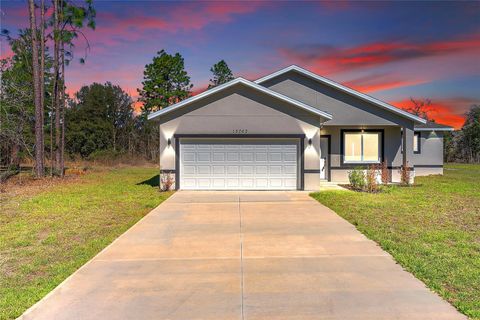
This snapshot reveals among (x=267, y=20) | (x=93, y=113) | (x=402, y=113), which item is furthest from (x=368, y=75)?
(x=93, y=113)

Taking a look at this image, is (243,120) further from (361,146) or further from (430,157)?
(430,157)

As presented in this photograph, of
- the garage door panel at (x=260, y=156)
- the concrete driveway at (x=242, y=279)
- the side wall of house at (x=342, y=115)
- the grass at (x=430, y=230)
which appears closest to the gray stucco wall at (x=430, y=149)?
the side wall of house at (x=342, y=115)

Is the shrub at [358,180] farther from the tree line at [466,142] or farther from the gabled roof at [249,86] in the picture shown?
the tree line at [466,142]

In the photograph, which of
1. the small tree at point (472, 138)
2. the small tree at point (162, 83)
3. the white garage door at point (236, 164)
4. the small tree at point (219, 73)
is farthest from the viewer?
the small tree at point (219, 73)

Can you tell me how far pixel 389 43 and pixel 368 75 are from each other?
17.1 feet

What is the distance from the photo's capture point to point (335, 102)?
60.1 feet

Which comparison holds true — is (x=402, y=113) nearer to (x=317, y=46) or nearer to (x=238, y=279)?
(x=317, y=46)

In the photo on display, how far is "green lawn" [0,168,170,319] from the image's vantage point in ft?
16.3

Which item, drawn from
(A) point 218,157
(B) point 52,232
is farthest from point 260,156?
(B) point 52,232

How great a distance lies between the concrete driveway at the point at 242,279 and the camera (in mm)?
4102

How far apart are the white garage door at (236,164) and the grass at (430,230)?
2.22 m

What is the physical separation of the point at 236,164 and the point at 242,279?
10.7 meters

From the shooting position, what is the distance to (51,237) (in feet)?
25.0

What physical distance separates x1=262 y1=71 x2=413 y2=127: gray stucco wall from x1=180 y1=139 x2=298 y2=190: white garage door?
3.96 metres
